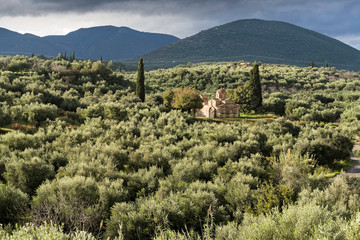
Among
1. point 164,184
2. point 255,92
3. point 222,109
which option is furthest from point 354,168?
point 255,92

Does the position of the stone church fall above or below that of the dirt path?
above

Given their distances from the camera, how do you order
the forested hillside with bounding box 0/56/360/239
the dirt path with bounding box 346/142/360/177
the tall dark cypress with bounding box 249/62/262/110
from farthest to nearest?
the tall dark cypress with bounding box 249/62/262/110 → the dirt path with bounding box 346/142/360/177 → the forested hillside with bounding box 0/56/360/239

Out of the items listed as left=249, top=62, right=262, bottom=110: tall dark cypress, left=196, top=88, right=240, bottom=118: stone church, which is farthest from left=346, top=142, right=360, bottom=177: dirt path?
left=249, top=62, right=262, bottom=110: tall dark cypress

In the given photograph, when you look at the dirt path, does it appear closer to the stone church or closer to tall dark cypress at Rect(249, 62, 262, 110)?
the stone church

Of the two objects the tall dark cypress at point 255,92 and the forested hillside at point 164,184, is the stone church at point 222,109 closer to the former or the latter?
the tall dark cypress at point 255,92

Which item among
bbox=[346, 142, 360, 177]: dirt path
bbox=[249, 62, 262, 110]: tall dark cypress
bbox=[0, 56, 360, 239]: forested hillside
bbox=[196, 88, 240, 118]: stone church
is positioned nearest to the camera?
bbox=[0, 56, 360, 239]: forested hillside

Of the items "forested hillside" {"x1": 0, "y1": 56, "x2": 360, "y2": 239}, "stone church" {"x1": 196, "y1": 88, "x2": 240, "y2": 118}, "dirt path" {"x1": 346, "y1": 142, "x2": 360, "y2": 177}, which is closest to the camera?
"forested hillside" {"x1": 0, "y1": 56, "x2": 360, "y2": 239}

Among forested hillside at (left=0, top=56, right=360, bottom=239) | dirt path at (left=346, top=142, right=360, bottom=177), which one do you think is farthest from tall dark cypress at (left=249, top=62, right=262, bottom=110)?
dirt path at (left=346, top=142, right=360, bottom=177)

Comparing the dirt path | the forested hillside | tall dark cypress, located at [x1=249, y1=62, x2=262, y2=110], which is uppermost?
tall dark cypress, located at [x1=249, y1=62, x2=262, y2=110]

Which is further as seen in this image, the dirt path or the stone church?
the stone church

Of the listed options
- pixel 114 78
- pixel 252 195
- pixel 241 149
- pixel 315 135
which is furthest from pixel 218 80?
pixel 252 195

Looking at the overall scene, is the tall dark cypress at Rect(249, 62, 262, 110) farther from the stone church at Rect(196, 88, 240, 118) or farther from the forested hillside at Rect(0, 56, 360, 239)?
the forested hillside at Rect(0, 56, 360, 239)

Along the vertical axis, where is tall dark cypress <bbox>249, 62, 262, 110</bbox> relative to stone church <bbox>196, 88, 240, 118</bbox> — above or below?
above

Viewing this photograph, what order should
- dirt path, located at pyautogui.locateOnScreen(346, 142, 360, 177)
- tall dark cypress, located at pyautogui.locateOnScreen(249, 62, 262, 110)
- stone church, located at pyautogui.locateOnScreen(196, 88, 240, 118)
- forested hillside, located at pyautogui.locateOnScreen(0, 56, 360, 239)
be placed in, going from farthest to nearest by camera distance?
tall dark cypress, located at pyautogui.locateOnScreen(249, 62, 262, 110) < stone church, located at pyautogui.locateOnScreen(196, 88, 240, 118) < dirt path, located at pyautogui.locateOnScreen(346, 142, 360, 177) < forested hillside, located at pyautogui.locateOnScreen(0, 56, 360, 239)
